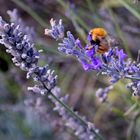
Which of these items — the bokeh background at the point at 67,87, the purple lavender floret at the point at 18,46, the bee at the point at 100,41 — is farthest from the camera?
the bokeh background at the point at 67,87

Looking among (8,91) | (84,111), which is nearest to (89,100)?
(84,111)

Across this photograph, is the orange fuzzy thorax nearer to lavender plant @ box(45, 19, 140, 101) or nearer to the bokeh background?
lavender plant @ box(45, 19, 140, 101)

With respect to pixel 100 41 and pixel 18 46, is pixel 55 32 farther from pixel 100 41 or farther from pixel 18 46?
pixel 100 41

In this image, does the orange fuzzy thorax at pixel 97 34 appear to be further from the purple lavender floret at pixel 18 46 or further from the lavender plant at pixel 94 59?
the purple lavender floret at pixel 18 46

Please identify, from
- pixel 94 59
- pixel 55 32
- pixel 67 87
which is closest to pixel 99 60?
pixel 94 59

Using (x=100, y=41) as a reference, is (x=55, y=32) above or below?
below

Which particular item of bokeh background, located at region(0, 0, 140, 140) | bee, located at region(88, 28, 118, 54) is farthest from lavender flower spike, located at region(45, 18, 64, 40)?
bokeh background, located at region(0, 0, 140, 140)

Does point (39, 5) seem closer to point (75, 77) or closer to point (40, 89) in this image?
point (75, 77)

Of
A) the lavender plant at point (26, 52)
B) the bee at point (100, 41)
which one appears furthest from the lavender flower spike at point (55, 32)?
the bee at point (100, 41)
